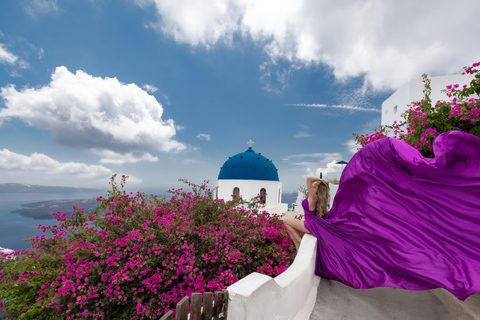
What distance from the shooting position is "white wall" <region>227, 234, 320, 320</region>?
180cm

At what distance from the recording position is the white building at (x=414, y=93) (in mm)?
11539

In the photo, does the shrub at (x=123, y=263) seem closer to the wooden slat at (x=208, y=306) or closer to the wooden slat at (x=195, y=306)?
the wooden slat at (x=208, y=306)

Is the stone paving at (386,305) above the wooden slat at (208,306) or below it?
below

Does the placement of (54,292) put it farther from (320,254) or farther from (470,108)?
(470,108)

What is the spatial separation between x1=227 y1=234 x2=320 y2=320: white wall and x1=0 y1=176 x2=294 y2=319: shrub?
561 millimetres

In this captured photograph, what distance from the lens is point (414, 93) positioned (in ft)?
40.8

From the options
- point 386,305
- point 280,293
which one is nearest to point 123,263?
point 280,293

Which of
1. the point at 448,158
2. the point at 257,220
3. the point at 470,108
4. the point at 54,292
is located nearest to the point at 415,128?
the point at 470,108

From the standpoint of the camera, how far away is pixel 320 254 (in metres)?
3.44

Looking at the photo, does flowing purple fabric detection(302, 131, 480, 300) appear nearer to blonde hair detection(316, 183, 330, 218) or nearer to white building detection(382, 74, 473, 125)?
blonde hair detection(316, 183, 330, 218)

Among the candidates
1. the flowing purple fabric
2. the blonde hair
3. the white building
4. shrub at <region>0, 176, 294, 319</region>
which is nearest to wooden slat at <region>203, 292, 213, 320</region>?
shrub at <region>0, 176, 294, 319</region>

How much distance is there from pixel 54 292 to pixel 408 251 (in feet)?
14.8

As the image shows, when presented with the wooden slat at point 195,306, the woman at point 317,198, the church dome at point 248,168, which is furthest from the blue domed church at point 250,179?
the wooden slat at point 195,306

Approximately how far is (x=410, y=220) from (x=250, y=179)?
14536 millimetres
